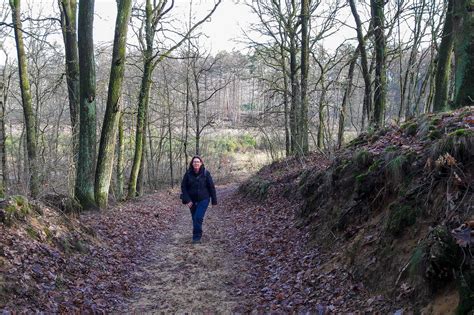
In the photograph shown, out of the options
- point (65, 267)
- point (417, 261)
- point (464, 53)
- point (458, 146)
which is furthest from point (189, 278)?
point (464, 53)

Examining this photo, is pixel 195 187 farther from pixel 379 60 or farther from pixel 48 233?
pixel 379 60

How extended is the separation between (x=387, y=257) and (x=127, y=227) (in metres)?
7.63

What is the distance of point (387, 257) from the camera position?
4.96 m

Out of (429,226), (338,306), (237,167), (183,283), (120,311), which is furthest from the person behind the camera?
(237,167)

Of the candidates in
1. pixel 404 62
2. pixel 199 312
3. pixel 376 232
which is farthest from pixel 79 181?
pixel 404 62

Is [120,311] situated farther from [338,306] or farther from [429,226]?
[429,226]

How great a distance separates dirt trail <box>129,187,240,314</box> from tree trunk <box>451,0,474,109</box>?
561 cm

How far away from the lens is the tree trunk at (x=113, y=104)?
1223 centimetres

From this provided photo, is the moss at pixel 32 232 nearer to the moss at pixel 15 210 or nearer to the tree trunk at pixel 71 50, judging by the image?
the moss at pixel 15 210

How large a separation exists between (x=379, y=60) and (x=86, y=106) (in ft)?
32.3

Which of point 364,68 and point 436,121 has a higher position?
point 364,68

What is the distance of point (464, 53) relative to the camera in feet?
23.4

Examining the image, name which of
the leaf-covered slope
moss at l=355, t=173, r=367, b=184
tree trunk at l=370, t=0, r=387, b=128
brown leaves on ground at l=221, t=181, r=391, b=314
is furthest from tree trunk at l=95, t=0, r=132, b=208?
tree trunk at l=370, t=0, r=387, b=128

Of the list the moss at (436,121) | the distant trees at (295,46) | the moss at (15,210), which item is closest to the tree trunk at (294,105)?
the distant trees at (295,46)
